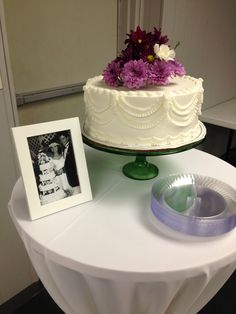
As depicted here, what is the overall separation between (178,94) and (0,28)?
0.62 metres

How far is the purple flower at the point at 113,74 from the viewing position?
77 centimetres

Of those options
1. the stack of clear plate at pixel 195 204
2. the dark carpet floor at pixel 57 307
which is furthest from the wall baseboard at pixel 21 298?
the stack of clear plate at pixel 195 204

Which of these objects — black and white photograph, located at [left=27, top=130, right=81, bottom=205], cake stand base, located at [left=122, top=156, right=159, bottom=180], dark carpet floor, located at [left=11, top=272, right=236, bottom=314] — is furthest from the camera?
dark carpet floor, located at [left=11, top=272, right=236, bottom=314]

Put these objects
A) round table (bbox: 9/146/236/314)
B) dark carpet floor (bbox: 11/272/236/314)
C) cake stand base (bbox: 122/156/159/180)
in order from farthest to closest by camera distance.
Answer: dark carpet floor (bbox: 11/272/236/314) < cake stand base (bbox: 122/156/159/180) < round table (bbox: 9/146/236/314)

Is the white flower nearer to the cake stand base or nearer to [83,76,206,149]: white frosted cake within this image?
[83,76,206,149]: white frosted cake

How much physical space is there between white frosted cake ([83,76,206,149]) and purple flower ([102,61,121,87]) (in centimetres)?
2

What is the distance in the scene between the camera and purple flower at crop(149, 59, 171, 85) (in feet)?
2.43

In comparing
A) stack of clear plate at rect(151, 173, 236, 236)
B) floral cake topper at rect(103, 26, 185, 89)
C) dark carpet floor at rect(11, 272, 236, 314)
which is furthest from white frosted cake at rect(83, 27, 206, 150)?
dark carpet floor at rect(11, 272, 236, 314)

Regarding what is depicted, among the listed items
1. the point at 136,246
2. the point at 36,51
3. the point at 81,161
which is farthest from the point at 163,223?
the point at 36,51

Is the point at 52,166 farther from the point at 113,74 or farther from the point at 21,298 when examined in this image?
the point at 21,298

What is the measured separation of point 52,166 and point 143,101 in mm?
271

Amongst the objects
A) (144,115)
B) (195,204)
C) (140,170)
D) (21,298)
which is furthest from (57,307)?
(144,115)

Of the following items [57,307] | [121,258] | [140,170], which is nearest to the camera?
[121,258]

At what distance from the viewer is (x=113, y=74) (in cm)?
78
